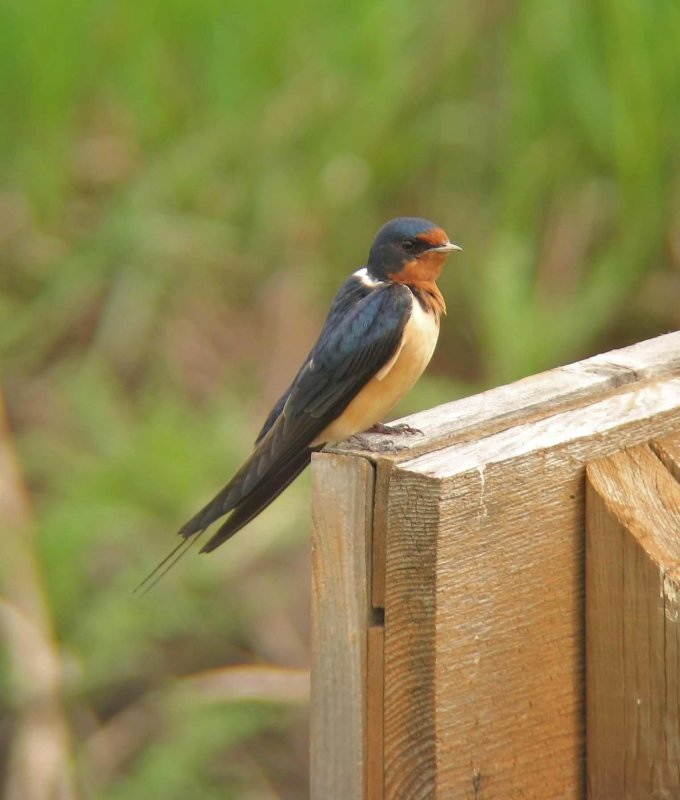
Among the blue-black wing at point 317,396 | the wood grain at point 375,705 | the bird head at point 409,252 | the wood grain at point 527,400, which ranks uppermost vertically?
the bird head at point 409,252

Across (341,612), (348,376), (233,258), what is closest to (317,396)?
(348,376)

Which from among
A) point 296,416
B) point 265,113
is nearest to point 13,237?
point 265,113

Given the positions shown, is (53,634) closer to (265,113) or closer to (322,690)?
(265,113)

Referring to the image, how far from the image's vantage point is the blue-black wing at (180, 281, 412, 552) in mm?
2078

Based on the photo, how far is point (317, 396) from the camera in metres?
2.19

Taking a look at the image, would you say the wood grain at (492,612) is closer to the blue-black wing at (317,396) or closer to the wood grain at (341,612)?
the wood grain at (341,612)

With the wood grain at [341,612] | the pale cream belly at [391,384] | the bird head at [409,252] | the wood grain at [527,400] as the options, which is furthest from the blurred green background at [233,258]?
the wood grain at [341,612]

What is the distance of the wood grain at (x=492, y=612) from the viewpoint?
4.60ft

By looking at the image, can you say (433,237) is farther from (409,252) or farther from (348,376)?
(348,376)

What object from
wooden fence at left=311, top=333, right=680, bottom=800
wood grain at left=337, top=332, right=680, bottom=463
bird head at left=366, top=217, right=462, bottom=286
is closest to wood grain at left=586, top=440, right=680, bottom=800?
wooden fence at left=311, top=333, right=680, bottom=800

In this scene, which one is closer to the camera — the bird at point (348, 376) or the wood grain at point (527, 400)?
the wood grain at point (527, 400)

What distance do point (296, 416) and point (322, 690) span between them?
74 cm

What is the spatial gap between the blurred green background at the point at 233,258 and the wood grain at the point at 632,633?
1502mm

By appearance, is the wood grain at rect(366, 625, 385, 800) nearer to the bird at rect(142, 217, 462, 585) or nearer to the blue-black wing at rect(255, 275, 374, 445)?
the bird at rect(142, 217, 462, 585)
